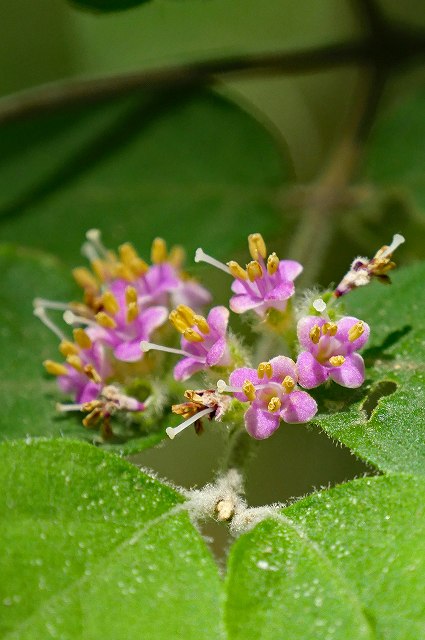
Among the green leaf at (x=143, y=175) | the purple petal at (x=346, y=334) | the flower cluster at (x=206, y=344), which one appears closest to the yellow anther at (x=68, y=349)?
the flower cluster at (x=206, y=344)

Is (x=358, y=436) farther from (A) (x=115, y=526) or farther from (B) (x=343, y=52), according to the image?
(B) (x=343, y=52)

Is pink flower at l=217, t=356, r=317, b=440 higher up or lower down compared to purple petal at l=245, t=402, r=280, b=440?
higher up

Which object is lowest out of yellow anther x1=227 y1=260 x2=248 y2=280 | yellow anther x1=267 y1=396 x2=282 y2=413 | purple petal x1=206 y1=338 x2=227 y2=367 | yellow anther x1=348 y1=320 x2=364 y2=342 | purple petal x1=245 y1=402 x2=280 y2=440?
purple petal x1=245 y1=402 x2=280 y2=440

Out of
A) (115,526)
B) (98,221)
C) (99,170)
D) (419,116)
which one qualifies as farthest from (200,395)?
(419,116)

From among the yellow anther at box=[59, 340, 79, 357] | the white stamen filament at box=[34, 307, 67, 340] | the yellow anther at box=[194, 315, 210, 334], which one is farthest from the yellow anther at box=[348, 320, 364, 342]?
the white stamen filament at box=[34, 307, 67, 340]

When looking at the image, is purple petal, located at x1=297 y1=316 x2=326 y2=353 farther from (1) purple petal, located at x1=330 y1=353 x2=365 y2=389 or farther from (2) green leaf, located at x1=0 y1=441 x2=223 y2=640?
(2) green leaf, located at x1=0 y1=441 x2=223 y2=640

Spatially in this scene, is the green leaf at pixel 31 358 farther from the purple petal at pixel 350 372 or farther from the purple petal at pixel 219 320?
the purple petal at pixel 350 372
